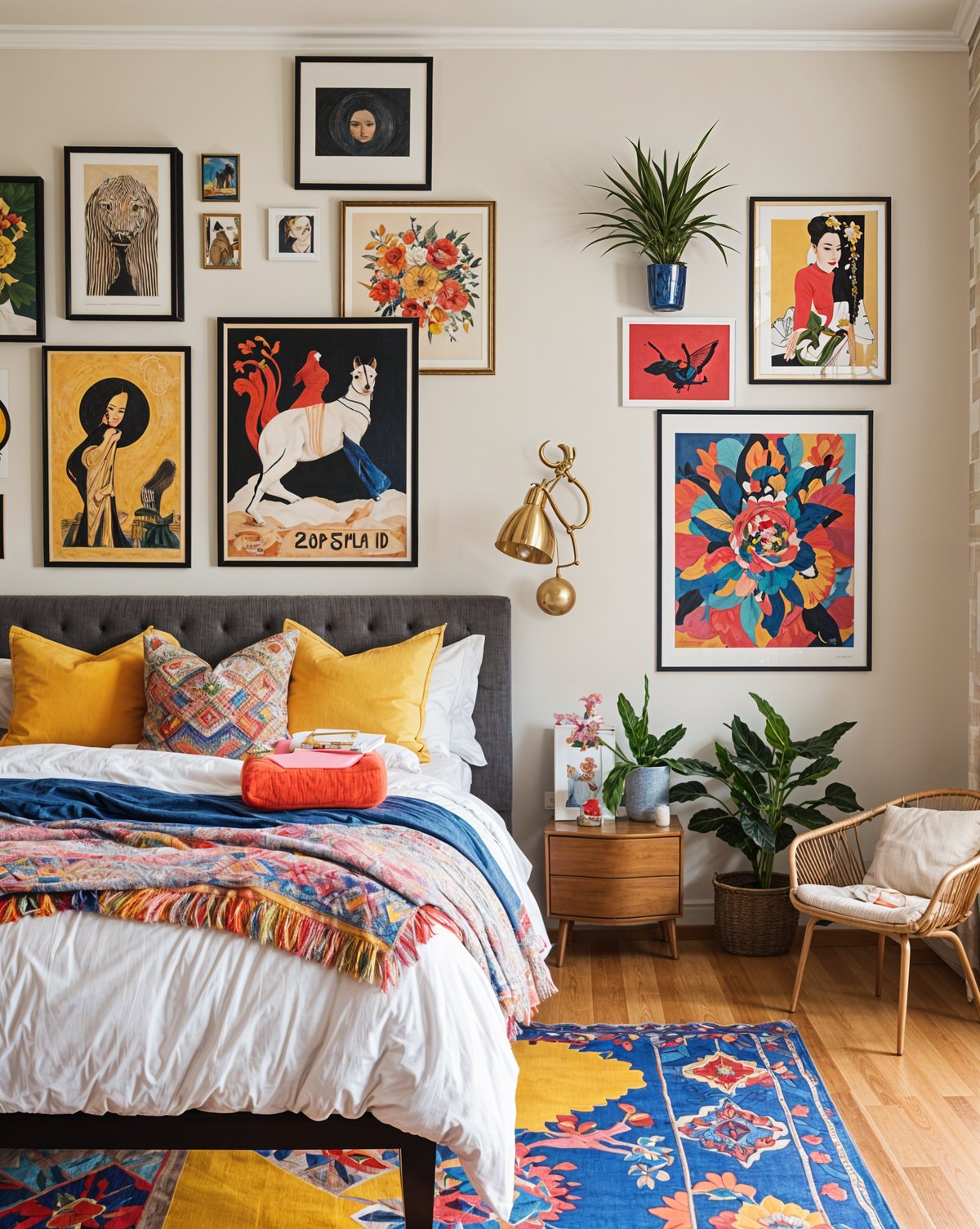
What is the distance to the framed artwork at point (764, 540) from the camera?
140 inches

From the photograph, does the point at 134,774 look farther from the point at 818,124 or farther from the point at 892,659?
the point at 818,124

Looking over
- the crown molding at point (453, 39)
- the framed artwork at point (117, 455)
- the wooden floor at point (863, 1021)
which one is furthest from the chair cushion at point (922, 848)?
the crown molding at point (453, 39)

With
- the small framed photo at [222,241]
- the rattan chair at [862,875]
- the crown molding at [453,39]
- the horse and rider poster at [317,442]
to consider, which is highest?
the crown molding at [453,39]

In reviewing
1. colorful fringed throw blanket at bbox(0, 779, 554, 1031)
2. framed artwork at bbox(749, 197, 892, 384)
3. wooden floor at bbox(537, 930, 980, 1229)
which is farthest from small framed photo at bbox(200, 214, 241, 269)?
wooden floor at bbox(537, 930, 980, 1229)

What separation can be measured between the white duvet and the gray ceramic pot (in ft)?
5.50

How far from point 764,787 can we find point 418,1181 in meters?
1.99

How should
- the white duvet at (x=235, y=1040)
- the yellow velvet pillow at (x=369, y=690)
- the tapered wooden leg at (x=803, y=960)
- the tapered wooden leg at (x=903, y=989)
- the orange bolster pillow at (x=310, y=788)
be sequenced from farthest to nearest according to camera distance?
1. the yellow velvet pillow at (x=369, y=690)
2. the tapered wooden leg at (x=803, y=960)
3. the tapered wooden leg at (x=903, y=989)
4. the orange bolster pillow at (x=310, y=788)
5. the white duvet at (x=235, y=1040)

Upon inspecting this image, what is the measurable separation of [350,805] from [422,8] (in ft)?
8.84

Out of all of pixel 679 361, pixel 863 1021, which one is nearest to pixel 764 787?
pixel 863 1021

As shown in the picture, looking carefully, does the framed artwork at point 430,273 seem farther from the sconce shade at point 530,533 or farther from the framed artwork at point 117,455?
the framed artwork at point 117,455

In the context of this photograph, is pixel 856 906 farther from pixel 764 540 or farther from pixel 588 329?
pixel 588 329

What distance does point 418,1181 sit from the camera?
5.88 feet

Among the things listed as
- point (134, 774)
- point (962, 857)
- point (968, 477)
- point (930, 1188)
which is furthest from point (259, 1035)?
point (968, 477)

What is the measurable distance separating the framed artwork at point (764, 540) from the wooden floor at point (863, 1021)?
1.02 meters
